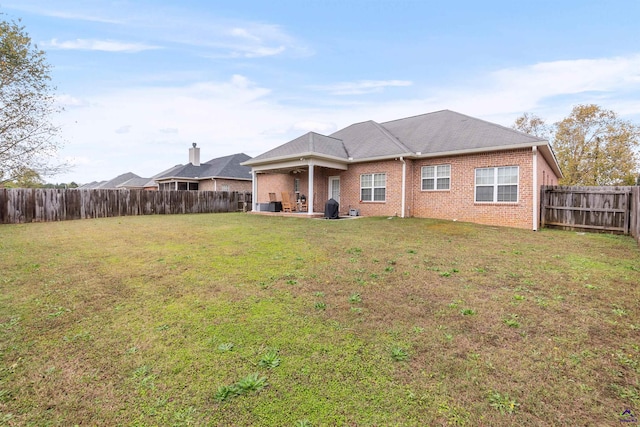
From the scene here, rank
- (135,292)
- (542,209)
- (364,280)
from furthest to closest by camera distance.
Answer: (542,209), (364,280), (135,292)

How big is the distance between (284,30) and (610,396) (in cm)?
1430

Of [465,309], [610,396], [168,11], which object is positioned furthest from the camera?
[168,11]

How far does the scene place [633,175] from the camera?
23812 mm

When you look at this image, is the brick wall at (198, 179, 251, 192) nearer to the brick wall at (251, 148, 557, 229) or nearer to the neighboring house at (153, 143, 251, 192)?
the neighboring house at (153, 143, 251, 192)

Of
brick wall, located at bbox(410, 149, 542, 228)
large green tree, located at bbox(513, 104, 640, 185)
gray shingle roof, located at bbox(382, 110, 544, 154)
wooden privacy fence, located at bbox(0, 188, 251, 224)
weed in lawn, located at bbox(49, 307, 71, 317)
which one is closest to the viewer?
weed in lawn, located at bbox(49, 307, 71, 317)

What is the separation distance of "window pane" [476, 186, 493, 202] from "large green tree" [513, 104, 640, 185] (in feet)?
65.3

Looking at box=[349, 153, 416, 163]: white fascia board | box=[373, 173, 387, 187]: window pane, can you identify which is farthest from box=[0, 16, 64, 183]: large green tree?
box=[373, 173, 387, 187]: window pane

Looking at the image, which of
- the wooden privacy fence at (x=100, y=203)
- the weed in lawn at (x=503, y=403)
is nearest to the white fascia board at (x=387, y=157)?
the wooden privacy fence at (x=100, y=203)

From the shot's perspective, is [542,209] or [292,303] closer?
[292,303]

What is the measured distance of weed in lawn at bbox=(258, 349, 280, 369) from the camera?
2.48m

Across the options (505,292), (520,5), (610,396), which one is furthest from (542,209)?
(610,396)

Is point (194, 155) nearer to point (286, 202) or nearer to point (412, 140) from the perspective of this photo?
point (286, 202)

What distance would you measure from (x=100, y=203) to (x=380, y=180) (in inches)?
615

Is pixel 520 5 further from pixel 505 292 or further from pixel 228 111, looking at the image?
pixel 228 111
